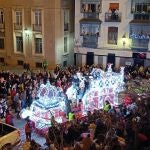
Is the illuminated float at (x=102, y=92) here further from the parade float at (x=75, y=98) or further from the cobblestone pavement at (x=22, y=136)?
the cobblestone pavement at (x=22, y=136)

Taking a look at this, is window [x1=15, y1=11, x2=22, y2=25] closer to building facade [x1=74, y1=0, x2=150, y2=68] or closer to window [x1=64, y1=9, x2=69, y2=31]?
window [x1=64, y1=9, x2=69, y2=31]

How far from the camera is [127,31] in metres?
31.1

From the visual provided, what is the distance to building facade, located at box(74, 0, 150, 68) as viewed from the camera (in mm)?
30562

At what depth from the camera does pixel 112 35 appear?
31.9 m

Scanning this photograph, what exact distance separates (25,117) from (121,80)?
8.45 meters

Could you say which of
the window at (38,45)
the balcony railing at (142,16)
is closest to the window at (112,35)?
the balcony railing at (142,16)

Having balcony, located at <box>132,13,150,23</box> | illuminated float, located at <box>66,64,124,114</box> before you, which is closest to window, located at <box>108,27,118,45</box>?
balcony, located at <box>132,13,150,23</box>

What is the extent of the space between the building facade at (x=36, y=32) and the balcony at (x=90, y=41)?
75.5 inches

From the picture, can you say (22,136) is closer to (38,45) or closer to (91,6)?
(38,45)

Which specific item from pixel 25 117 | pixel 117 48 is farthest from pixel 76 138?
pixel 117 48

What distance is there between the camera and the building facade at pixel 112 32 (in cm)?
3056

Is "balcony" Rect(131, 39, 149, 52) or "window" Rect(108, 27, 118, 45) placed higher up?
"window" Rect(108, 27, 118, 45)

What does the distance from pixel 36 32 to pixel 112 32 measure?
7.17 meters

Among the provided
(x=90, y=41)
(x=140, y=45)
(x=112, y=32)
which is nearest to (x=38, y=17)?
(x=90, y=41)
